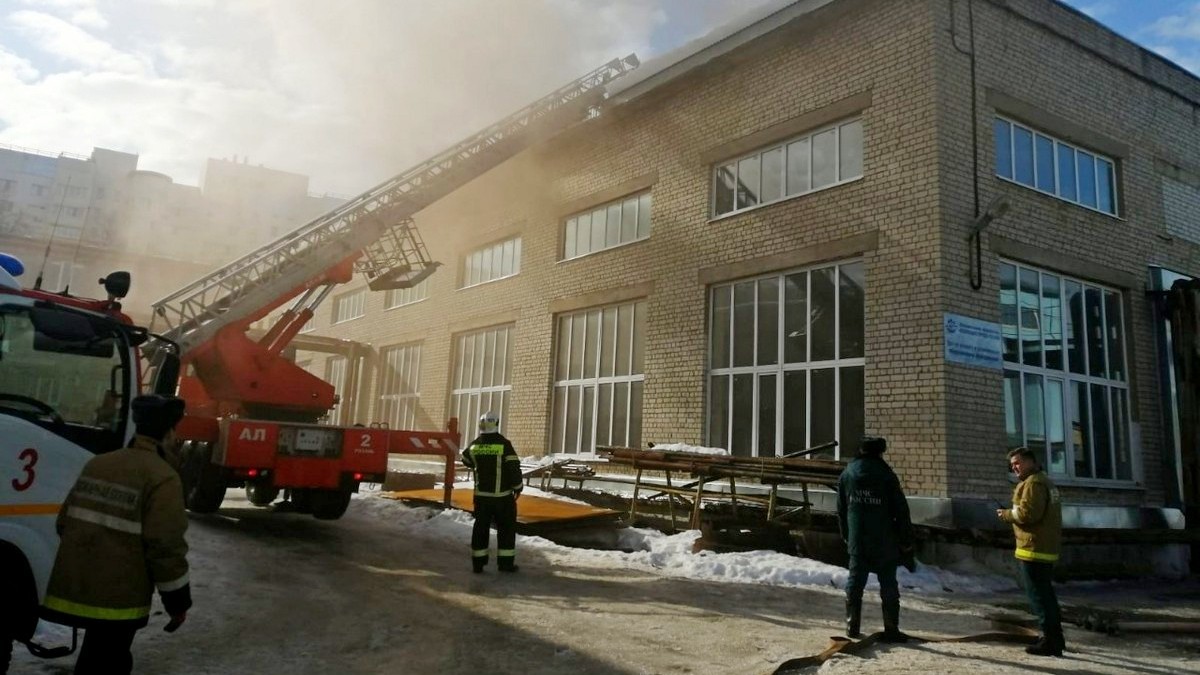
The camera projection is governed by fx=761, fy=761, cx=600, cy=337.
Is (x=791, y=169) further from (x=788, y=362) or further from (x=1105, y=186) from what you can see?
(x=1105, y=186)

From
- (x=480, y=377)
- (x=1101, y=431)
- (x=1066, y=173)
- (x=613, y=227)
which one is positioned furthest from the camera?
(x=480, y=377)

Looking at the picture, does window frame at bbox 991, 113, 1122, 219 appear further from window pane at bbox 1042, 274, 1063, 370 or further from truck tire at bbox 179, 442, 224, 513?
truck tire at bbox 179, 442, 224, 513

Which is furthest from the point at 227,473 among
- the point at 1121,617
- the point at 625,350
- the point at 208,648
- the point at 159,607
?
the point at 1121,617

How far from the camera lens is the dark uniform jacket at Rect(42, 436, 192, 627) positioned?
294 centimetres

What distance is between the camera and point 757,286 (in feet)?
38.3

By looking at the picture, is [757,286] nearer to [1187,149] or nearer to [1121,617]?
[1121,617]

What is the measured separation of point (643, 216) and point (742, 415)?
14.6ft

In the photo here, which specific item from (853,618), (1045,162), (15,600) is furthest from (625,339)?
(15,600)

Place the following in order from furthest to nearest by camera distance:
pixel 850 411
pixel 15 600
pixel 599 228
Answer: pixel 599 228, pixel 850 411, pixel 15 600

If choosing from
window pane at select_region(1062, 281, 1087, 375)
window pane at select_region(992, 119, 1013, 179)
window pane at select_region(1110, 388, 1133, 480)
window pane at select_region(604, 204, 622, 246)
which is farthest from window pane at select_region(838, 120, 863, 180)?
window pane at select_region(1110, 388, 1133, 480)

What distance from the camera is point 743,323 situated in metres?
11.8

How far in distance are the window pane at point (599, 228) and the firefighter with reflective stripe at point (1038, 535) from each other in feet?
33.5

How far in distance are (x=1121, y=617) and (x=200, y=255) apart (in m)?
37.8

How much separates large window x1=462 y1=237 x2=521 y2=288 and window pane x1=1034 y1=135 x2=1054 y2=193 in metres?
10.1
